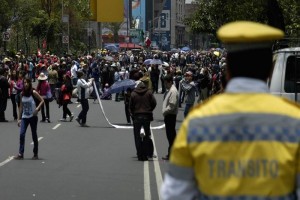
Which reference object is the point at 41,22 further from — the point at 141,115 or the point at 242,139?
the point at 242,139

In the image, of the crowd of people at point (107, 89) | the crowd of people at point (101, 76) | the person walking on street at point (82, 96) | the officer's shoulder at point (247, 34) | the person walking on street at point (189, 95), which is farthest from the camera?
the crowd of people at point (101, 76)

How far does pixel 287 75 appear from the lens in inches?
520

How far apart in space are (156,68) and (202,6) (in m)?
7.39

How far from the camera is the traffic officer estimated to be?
13.3 feet

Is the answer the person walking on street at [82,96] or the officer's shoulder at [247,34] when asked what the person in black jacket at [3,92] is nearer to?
the person walking on street at [82,96]

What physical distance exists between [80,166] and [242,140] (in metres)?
12.0

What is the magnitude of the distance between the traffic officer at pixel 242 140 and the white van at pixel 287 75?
8.95 m

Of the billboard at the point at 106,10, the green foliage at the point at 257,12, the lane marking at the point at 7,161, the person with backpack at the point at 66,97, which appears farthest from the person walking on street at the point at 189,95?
the billboard at the point at 106,10

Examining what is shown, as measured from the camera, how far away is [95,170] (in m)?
15.3

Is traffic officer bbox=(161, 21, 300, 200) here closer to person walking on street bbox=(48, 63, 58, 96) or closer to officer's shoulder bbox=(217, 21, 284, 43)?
officer's shoulder bbox=(217, 21, 284, 43)

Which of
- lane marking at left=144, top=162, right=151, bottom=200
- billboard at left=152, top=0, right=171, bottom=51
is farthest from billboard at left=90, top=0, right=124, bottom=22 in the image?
billboard at left=152, top=0, right=171, bottom=51

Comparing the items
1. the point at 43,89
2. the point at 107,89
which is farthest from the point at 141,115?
the point at 107,89

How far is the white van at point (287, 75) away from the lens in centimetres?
1310

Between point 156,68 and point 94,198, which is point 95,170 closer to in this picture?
point 94,198
